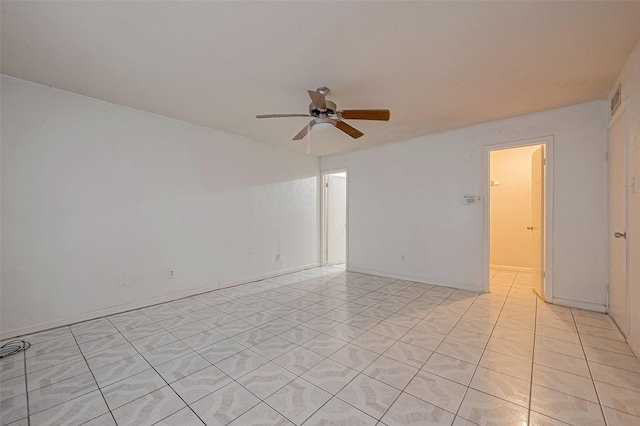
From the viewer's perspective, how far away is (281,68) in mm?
2252

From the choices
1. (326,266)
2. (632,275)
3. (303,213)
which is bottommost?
(326,266)

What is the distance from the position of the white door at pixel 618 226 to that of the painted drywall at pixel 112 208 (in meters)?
4.38

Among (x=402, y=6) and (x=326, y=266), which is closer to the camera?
(x=402, y=6)

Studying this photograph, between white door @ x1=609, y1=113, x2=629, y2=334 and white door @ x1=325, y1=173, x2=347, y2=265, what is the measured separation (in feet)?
12.9

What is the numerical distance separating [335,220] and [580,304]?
4.05 metres

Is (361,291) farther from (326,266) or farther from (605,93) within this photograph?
(605,93)

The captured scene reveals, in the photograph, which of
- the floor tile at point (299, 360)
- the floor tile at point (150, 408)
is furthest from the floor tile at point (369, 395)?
the floor tile at point (150, 408)

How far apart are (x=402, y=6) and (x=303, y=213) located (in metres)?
4.02

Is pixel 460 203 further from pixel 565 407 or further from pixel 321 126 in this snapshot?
pixel 565 407

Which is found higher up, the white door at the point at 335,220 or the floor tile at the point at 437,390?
the white door at the point at 335,220

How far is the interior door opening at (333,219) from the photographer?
5.69 meters

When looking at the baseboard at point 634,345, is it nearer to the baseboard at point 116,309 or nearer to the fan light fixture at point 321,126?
the fan light fixture at point 321,126

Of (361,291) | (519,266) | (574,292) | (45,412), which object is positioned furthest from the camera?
(519,266)

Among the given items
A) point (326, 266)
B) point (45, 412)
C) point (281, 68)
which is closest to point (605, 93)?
point (281, 68)
